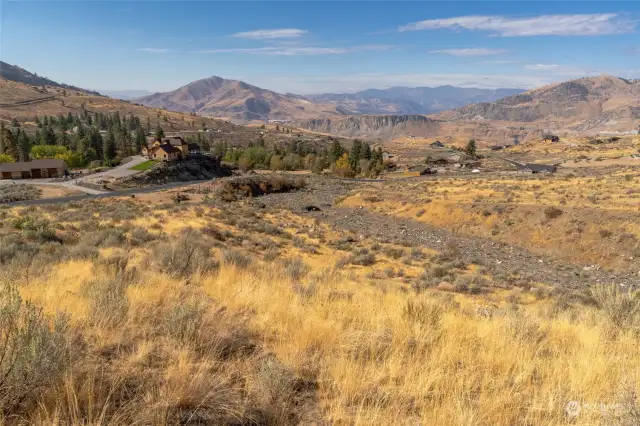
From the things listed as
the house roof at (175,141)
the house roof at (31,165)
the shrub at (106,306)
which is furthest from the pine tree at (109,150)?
the shrub at (106,306)

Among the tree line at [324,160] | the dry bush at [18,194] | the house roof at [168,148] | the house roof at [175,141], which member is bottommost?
the dry bush at [18,194]

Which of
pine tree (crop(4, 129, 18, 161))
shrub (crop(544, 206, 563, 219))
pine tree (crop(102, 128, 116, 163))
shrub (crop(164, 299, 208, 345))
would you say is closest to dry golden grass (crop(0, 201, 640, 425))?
shrub (crop(164, 299, 208, 345))

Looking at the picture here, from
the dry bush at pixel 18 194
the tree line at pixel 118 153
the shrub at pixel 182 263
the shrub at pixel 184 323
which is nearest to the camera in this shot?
the shrub at pixel 184 323

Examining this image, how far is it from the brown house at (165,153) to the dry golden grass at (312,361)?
307 ft

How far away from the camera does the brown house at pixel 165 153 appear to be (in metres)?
93.4

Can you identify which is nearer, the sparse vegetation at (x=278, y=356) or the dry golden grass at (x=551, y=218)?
the sparse vegetation at (x=278, y=356)

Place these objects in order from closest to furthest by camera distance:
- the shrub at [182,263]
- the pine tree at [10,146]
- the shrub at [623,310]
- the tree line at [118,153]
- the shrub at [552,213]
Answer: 1. the shrub at [623,310]
2. the shrub at [182,263]
3. the shrub at [552,213]
4. the pine tree at [10,146]
5. the tree line at [118,153]

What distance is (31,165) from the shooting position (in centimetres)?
7338

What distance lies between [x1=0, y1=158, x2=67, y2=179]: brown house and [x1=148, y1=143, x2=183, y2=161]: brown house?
73.1 ft

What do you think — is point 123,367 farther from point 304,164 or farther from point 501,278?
point 304,164

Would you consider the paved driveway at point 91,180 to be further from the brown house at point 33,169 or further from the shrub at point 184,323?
the shrub at point 184,323

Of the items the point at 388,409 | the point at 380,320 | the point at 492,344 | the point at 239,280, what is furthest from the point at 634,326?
the point at 239,280

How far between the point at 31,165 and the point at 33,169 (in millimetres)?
837

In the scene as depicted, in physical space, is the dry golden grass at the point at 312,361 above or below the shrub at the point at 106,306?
below
